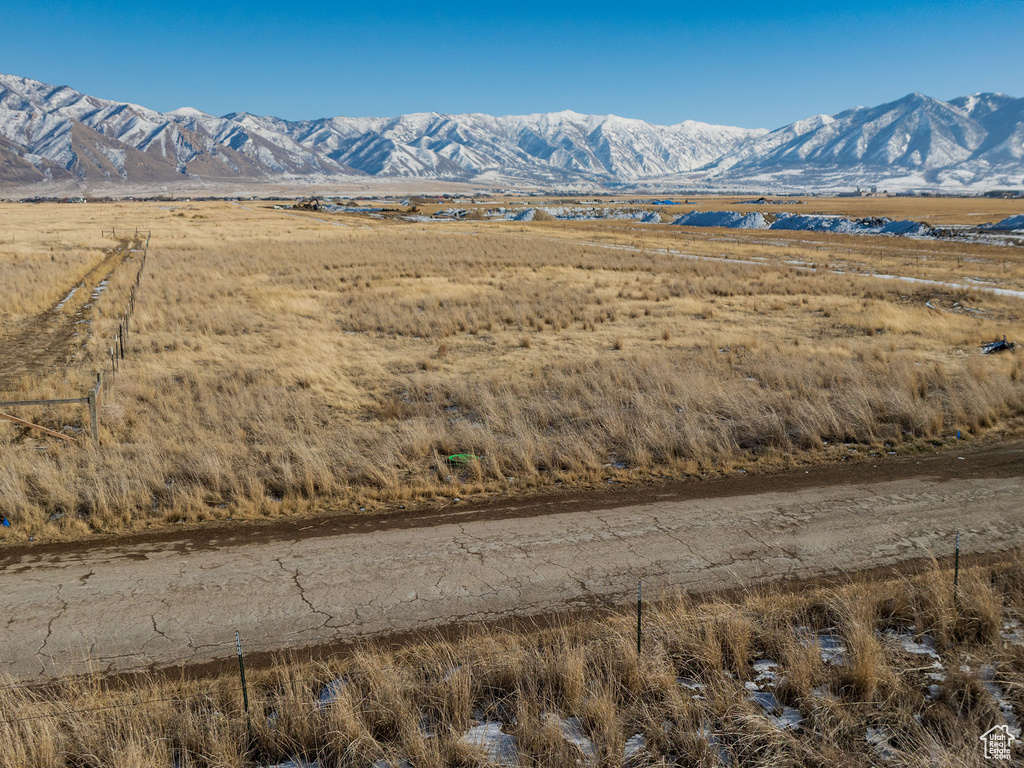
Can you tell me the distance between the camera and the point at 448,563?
6.95 metres

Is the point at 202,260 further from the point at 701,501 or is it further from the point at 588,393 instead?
the point at 701,501

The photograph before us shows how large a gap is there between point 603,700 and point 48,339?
2201cm

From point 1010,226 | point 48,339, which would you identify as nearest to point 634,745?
point 48,339

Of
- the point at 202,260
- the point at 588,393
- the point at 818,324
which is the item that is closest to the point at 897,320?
the point at 818,324

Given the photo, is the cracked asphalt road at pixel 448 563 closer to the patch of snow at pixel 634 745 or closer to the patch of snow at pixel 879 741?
the patch of snow at pixel 634 745

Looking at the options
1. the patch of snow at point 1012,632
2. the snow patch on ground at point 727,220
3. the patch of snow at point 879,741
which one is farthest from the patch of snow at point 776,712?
the snow patch on ground at point 727,220

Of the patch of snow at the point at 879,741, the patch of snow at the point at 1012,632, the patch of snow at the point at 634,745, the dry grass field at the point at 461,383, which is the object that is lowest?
the patch of snow at the point at 634,745

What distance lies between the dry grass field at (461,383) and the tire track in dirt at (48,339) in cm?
15

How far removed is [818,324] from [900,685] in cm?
1965

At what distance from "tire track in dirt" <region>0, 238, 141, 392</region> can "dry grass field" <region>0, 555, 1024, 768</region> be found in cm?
1338

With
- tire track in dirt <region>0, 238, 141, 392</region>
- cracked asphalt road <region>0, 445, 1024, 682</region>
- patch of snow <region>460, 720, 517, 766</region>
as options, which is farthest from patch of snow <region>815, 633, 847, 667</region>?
tire track in dirt <region>0, 238, 141, 392</region>

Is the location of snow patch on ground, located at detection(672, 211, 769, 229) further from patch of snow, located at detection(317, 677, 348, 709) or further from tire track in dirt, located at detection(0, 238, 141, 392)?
patch of snow, located at detection(317, 677, 348, 709)

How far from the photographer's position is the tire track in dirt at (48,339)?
16.3 metres

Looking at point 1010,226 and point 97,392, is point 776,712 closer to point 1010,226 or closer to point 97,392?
point 97,392
